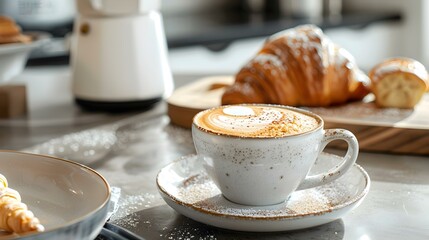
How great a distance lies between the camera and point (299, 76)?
1.26 m

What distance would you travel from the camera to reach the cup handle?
79cm

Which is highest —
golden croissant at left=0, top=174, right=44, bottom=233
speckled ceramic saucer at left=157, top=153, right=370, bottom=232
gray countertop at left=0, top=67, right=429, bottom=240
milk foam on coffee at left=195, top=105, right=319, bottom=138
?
milk foam on coffee at left=195, top=105, right=319, bottom=138

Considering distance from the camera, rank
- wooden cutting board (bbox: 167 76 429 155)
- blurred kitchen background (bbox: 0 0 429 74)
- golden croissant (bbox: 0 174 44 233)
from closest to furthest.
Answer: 1. golden croissant (bbox: 0 174 44 233)
2. wooden cutting board (bbox: 167 76 429 155)
3. blurred kitchen background (bbox: 0 0 429 74)

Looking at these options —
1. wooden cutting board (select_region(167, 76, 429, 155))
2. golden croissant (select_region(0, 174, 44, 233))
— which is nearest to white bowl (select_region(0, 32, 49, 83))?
wooden cutting board (select_region(167, 76, 429, 155))

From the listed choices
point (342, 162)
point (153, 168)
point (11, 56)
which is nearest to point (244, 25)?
point (11, 56)

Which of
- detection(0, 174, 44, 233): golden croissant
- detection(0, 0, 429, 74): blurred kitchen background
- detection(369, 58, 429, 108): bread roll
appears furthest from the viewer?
detection(0, 0, 429, 74): blurred kitchen background

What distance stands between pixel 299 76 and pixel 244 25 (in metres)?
1.56

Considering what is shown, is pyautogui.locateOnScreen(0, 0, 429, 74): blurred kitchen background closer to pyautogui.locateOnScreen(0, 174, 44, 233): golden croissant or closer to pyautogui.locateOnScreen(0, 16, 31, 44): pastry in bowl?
pyautogui.locateOnScreen(0, 16, 31, 44): pastry in bowl

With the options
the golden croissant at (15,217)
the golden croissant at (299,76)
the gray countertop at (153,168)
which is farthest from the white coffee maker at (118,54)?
the golden croissant at (15,217)

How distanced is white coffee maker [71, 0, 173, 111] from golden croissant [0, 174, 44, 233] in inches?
25.5

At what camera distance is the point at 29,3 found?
2646 millimetres

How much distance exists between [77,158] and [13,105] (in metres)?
0.34

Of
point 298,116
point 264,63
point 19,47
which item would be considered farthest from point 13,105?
point 298,116

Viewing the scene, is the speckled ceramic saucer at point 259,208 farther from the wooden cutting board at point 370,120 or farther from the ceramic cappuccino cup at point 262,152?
the wooden cutting board at point 370,120
